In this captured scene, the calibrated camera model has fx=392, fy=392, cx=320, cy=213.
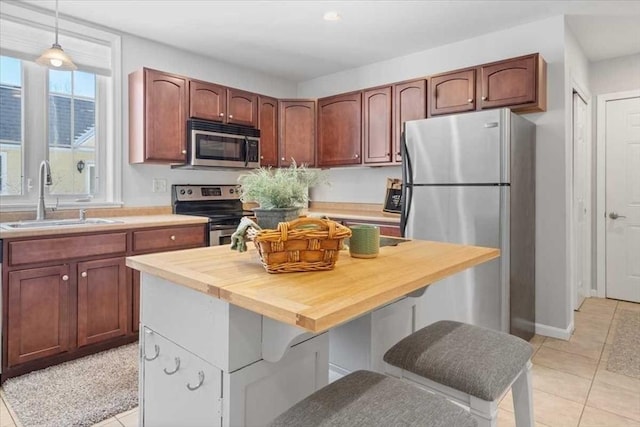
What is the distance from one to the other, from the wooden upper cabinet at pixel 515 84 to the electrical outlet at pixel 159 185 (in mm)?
2848

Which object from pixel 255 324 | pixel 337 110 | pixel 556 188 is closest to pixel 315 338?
pixel 255 324

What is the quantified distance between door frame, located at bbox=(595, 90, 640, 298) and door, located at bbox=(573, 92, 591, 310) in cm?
10

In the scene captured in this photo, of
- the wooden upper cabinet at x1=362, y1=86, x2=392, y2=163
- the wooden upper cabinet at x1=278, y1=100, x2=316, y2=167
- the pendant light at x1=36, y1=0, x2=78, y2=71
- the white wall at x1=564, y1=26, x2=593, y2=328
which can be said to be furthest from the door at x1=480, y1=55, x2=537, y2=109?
the pendant light at x1=36, y1=0, x2=78, y2=71

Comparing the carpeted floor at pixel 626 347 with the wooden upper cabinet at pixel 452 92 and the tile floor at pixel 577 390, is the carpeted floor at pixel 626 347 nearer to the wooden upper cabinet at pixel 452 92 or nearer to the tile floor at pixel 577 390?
the tile floor at pixel 577 390

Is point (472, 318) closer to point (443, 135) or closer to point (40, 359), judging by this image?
point (443, 135)

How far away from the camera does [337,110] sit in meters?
4.18

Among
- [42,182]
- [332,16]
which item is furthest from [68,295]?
[332,16]

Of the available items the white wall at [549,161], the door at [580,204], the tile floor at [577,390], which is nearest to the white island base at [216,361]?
the tile floor at [577,390]

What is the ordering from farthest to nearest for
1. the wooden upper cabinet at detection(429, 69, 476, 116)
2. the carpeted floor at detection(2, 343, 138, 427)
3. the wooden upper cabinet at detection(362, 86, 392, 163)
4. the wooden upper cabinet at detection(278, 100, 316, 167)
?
the wooden upper cabinet at detection(278, 100, 316, 167) < the wooden upper cabinet at detection(362, 86, 392, 163) < the wooden upper cabinet at detection(429, 69, 476, 116) < the carpeted floor at detection(2, 343, 138, 427)

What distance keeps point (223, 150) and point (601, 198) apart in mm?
3907

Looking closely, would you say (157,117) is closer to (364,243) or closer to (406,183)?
(406,183)

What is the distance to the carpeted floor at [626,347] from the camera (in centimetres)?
252

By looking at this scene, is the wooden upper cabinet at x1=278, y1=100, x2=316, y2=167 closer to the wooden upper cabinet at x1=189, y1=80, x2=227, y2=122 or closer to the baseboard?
the wooden upper cabinet at x1=189, y1=80, x2=227, y2=122

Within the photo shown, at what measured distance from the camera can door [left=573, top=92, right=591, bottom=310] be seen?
3.58 metres
